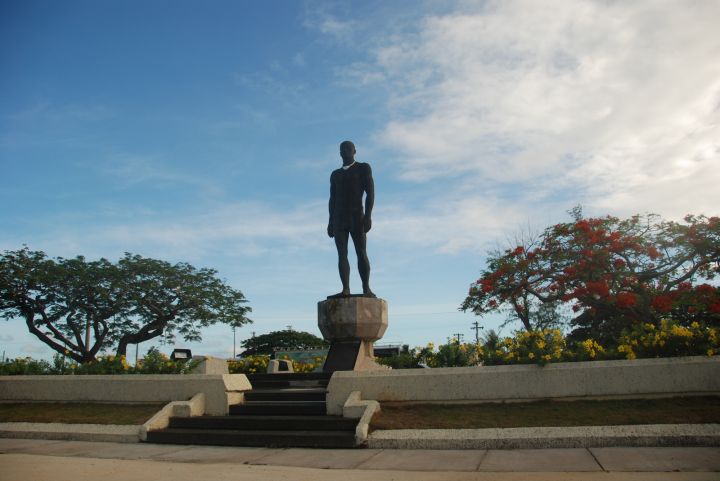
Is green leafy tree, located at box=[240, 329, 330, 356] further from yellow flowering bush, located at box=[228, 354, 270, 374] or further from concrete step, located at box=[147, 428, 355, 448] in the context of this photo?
concrete step, located at box=[147, 428, 355, 448]

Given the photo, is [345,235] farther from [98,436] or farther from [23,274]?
[23,274]

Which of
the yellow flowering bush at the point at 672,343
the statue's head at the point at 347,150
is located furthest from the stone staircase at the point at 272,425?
the statue's head at the point at 347,150

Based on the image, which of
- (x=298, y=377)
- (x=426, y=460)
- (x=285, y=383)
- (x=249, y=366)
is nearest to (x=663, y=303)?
(x=298, y=377)

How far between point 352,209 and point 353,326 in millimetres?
2775

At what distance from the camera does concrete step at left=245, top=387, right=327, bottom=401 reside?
9578 mm

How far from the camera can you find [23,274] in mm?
29734

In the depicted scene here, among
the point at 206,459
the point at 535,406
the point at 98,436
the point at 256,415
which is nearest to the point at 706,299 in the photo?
the point at 535,406

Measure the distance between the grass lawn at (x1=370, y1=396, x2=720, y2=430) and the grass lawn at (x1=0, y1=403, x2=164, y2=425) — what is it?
418cm

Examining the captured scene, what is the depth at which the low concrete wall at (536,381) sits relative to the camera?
25.3 feet

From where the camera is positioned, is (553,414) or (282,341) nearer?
(553,414)

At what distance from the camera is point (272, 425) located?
832 cm

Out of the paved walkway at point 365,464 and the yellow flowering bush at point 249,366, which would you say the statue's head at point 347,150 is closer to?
the yellow flowering bush at point 249,366

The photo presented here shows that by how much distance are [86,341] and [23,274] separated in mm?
5189

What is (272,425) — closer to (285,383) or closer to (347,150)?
(285,383)
